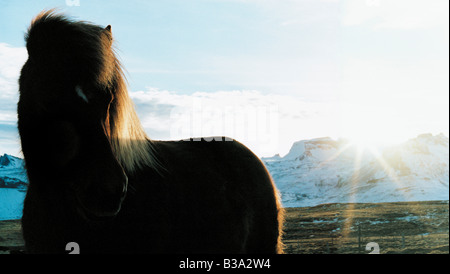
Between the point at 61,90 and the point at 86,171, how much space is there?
2.18 ft

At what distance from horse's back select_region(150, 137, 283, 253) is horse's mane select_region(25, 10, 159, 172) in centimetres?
58

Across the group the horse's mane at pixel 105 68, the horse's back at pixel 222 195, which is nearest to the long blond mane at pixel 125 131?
the horse's mane at pixel 105 68

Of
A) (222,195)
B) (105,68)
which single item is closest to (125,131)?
(105,68)

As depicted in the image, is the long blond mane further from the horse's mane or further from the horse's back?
the horse's back

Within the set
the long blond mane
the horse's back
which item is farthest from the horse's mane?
the horse's back

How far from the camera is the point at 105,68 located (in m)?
3.30

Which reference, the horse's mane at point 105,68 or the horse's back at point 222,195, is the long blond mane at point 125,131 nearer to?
the horse's mane at point 105,68

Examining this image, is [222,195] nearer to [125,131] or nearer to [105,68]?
[125,131]

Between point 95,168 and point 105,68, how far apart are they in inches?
33.3

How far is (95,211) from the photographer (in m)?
3.01

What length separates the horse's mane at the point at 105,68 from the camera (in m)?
3.25

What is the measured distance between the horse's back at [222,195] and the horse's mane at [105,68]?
576 millimetres

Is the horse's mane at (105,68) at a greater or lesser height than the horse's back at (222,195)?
greater

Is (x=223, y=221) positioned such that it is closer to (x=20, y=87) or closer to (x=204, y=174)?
(x=204, y=174)
